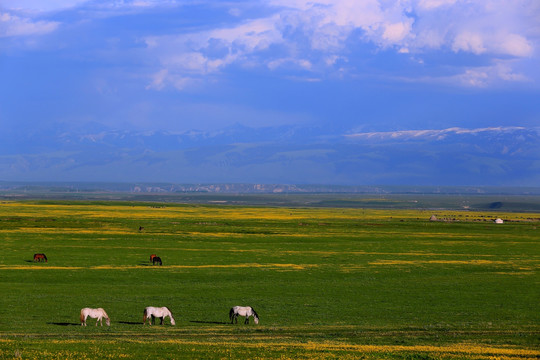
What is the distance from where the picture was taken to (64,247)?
59.3 meters

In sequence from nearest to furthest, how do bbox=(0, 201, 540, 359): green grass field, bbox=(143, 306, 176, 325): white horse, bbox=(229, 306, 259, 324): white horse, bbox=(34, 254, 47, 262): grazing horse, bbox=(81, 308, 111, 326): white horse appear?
bbox=(0, 201, 540, 359): green grass field
bbox=(81, 308, 111, 326): white horse
bbox=(143, 306, 176, 325): white horse
bbox=(229, 306, 259, 324): white horse
bbox=(34, 254, 47, 262): grazing horse

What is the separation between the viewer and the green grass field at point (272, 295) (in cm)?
2188

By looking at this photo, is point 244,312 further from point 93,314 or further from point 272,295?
point 272,295

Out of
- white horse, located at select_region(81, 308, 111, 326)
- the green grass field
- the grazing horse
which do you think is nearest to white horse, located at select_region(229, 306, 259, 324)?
the green grass field

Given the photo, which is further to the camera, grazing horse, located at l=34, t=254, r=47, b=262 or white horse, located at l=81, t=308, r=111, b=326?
grazing horse, located at l=34, t=254, r=47, b=262

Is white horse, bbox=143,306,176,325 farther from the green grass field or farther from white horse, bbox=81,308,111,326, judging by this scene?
white horse, bbox=81,308,111,326

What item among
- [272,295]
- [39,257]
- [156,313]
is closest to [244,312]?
[156,313]

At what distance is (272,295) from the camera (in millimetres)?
36750

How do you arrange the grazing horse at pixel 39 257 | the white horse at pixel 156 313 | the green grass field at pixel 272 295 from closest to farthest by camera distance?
1. the green grass field at pixel 272 295
2. the white horse at pixel 156 313
3. the grazing horse at pixel 39 257

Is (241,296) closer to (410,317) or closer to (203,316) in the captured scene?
(203,316)

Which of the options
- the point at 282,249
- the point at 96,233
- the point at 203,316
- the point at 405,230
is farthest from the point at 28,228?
the point at 203,316

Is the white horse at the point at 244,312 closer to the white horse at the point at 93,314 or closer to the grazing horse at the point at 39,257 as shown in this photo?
the white horse at the point at 93,314

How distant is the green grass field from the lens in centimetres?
2188

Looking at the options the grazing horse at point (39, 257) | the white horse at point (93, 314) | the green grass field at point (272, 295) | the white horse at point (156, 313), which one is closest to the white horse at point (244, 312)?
the green grass field at point (272, 295)
